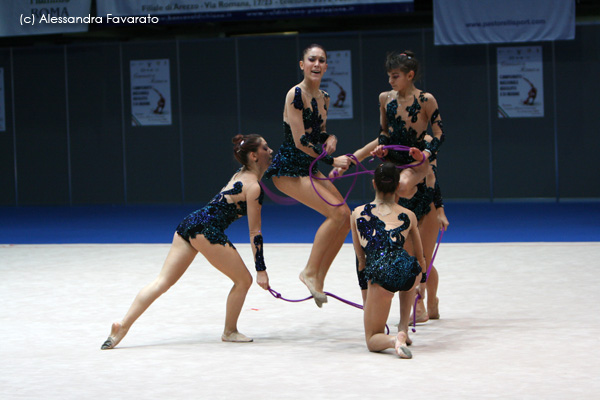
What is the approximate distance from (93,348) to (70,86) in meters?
11.6

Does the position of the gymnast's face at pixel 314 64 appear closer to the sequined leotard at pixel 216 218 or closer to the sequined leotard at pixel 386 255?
the sequined leotard at pixel 216 218

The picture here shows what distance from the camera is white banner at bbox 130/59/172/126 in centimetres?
1514

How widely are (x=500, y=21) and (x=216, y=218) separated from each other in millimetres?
9460

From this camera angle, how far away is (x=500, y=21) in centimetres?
1309

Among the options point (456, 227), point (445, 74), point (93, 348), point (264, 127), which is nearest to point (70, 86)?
point (264, 127)

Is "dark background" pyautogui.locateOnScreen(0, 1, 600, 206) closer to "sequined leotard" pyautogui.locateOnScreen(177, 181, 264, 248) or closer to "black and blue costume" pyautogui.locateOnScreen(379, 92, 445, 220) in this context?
"black and blue costume" pyautogui.locateOnScreen(379, 92, 445, 220)

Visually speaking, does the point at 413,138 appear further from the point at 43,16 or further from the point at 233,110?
the point at 43,16

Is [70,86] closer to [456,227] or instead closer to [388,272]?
[456,227]

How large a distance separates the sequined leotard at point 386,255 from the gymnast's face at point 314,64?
115 centimetres

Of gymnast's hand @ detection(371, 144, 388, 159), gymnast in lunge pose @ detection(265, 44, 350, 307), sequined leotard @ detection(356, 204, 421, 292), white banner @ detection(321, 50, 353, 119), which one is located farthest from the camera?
white banner @ detection(321, 50, 353, 119)

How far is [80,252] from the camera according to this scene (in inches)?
350

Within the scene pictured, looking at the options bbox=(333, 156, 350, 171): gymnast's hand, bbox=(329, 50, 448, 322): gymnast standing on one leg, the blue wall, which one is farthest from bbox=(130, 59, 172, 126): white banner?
bbox=(333, 156, 350, 171): gymnast's hand

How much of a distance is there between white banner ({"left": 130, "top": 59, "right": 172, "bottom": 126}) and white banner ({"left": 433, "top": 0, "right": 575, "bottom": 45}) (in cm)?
516

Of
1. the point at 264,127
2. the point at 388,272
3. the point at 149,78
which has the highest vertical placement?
the point at 149,78
